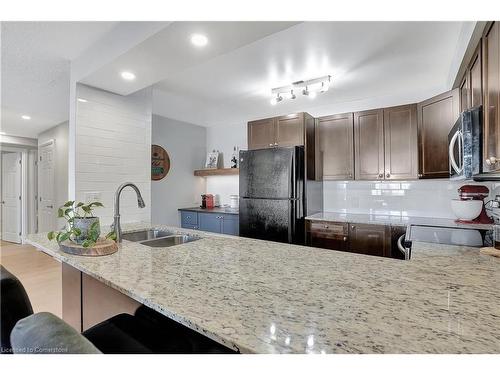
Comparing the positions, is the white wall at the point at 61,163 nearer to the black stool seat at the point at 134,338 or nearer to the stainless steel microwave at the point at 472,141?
the black stool seat at the point at 134,338

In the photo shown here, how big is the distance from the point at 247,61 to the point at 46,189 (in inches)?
189

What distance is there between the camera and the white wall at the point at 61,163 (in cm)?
438

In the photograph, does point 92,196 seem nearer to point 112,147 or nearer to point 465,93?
point 112,147

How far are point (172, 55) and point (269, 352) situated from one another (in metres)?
1.77

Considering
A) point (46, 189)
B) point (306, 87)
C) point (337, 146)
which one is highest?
point (306, 87)

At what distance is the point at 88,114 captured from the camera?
229cm

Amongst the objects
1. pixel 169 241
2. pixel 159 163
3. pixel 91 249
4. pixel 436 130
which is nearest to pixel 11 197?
pixel 159 163

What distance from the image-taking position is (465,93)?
190 centimetres

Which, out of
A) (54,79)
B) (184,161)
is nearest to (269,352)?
(54,79)

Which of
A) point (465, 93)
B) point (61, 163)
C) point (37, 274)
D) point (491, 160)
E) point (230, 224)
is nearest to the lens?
point (491, 160)

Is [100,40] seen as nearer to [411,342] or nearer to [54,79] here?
[54,79]

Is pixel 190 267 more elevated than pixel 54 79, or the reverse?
pixel 54 79

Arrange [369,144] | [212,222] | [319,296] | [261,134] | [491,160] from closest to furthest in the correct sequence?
[319,296] < [491,160] < [369,144] < [261,134] < [212,222]
